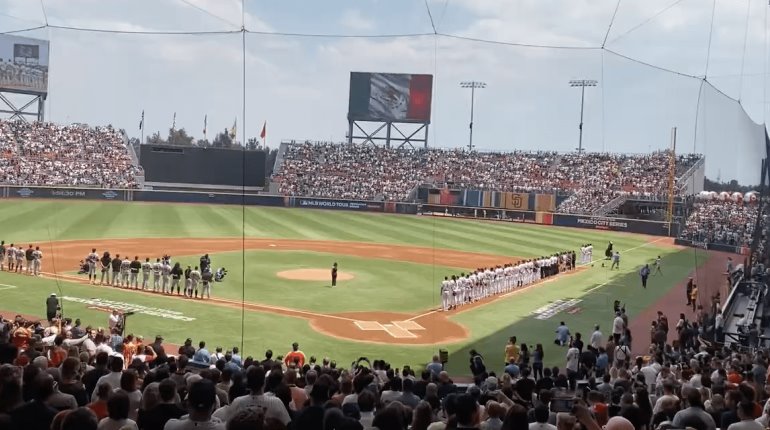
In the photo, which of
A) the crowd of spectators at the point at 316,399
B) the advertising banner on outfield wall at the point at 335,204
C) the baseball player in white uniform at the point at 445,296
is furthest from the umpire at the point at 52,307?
the advertising banner on outfield wall at the point at 335,204

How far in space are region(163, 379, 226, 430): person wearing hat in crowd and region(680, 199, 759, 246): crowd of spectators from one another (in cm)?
1603

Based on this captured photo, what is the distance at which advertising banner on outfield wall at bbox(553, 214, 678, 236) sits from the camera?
47.1 meters

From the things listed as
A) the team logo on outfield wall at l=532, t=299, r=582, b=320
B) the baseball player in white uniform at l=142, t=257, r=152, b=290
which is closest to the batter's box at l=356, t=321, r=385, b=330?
the team logo on outfield wall at l=532, t=299, r=582, b=320

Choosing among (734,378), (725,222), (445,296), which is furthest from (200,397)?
(725,222)

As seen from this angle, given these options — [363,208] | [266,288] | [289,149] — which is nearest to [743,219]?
[266,288]

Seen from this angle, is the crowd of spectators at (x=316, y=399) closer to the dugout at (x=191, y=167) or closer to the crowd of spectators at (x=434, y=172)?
the dugout at (x=191, y=167)

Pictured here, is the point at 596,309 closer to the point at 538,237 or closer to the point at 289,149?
the point at 538,237

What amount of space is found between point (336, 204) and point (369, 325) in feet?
125

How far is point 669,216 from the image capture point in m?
44.3

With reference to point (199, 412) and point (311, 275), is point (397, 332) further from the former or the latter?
point (199, 412)

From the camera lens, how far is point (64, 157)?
155 feet

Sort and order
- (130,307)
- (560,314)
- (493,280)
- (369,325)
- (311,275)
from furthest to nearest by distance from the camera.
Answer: (311,275) < (493,280) < (560,314) < (130,307) < (369,325)

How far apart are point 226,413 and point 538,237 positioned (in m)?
→ 38.6

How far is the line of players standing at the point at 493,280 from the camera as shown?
69.4 ft
